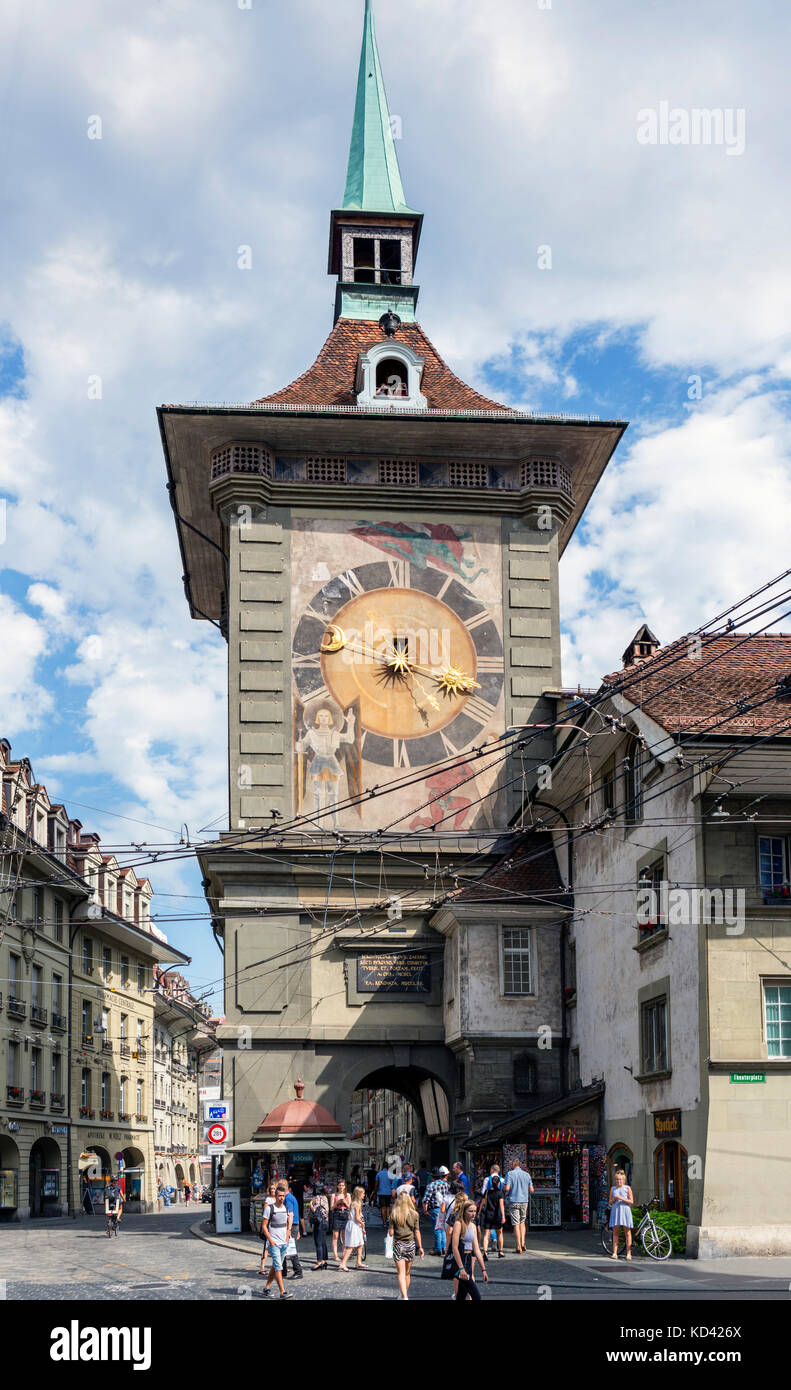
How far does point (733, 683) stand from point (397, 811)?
43.3ft

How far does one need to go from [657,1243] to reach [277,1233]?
754 centimetres

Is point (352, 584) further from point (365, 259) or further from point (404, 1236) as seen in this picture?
point (404, 1236)

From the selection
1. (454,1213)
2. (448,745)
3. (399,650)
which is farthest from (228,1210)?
(454,1213)

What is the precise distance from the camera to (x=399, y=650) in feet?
144

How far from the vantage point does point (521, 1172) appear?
28.3m

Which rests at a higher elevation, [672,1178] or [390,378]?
[390,378]

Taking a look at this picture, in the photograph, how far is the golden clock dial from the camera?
143 feet

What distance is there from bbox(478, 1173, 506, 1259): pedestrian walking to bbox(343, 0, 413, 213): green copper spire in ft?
112

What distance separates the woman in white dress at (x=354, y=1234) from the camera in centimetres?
2747

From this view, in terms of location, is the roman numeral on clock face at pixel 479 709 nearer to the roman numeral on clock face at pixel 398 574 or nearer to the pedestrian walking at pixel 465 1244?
the roman numeral on clock face at pixel 398 574

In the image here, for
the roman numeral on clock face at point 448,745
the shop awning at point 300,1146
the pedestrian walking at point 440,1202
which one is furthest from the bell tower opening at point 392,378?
the pedestrian walking at point 440,1202

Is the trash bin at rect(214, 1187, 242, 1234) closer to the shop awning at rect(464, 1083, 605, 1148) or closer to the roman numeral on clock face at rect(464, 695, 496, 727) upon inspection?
the shop awning at rect(464, 1083, 605, 1148)

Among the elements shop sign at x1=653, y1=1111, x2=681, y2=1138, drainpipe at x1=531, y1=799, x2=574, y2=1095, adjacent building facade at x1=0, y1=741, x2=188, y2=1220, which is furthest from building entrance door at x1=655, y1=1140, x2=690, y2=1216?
adjacent building facade at x1=0, y1=741, x2=188, y2=1220
